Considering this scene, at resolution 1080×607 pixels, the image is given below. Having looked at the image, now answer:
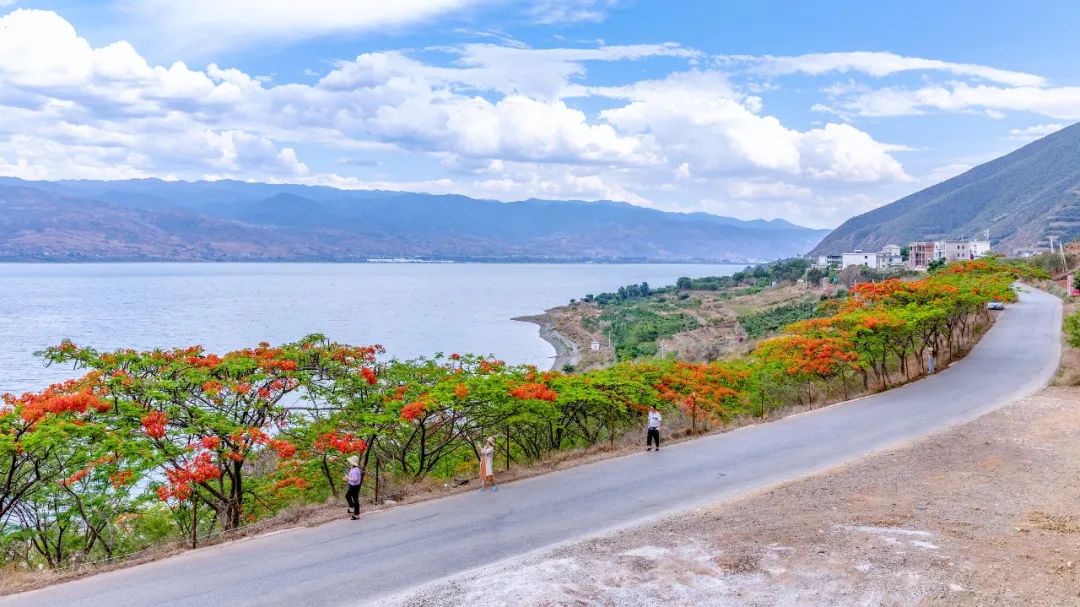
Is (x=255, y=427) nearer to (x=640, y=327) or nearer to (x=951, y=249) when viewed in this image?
(x=640, y=327)

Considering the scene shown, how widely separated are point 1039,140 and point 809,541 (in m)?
226

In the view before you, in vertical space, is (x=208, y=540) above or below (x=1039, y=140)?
below

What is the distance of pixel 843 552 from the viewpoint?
10625 mm

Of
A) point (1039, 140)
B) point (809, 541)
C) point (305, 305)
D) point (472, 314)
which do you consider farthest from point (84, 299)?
point (1039, 140)

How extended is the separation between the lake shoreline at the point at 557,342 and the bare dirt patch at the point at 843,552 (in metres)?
45.3

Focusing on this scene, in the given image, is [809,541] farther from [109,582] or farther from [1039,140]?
[1039,140]

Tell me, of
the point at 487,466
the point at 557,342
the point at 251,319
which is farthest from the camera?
the point at 251,319

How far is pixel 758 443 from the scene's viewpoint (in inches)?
721

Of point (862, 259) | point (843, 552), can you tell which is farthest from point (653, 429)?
point (862, 259)

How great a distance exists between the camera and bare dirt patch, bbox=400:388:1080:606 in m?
9.31

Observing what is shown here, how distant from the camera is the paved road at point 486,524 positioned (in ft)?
32.3

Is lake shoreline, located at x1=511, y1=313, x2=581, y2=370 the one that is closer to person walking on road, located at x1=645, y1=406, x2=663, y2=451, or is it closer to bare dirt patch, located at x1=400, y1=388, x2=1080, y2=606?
person walking on road, located at x1=645, y1=406, x2=663, y2=451

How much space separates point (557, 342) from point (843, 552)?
70.7 meters

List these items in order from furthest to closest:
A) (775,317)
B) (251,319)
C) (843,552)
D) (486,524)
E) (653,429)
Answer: (251,319), (775,317), (653,429), (486,524), (843,552)
